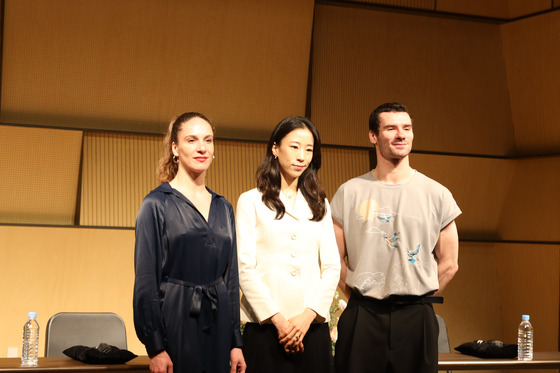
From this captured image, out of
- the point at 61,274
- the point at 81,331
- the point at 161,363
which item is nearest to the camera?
the point at 161,363

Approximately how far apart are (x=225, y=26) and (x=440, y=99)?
1867 mm

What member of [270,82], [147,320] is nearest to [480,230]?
[270,82]

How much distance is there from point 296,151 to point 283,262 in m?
0.43

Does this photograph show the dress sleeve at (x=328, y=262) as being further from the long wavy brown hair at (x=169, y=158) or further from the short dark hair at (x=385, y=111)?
the long wavy brown hair at (x=169, y=158)

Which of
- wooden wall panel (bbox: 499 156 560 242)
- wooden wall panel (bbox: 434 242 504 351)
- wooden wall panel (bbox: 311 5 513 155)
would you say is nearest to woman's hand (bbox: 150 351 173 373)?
wooden wall panel (bbox: 311 5 513 155)

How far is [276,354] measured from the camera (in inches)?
104

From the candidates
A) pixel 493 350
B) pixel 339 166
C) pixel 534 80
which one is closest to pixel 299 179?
pixel 493 350

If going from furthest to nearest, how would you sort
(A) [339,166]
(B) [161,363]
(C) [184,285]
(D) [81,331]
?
(A) [339,166], (D) [81,331], (C) [184,285], (B) [161,363]

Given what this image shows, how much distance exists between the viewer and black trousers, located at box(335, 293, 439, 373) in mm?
2801

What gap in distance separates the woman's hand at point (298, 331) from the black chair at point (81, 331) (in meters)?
1.46

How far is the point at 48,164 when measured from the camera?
16.3ft

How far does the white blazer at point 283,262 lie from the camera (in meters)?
2.70

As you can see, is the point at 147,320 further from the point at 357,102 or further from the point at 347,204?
the point at 357,102

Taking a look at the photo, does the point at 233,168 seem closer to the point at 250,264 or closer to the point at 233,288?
the point at 250,264
